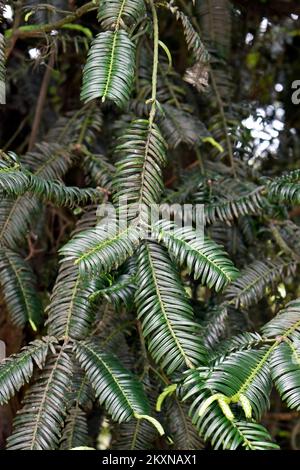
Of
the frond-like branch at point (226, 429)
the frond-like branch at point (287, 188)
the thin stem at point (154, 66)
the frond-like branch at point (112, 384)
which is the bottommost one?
the frond-like branch at point (226, 429)

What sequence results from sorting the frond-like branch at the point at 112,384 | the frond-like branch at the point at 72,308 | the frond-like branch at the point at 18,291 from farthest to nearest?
the frond-like branch at the point at 18,291 < the frond-like branch at the point at 72,308 < the frond-like branch at the point at 112,384

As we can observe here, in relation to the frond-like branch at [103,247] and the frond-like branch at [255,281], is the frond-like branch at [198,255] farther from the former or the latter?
the frond-like branch at [255,281]

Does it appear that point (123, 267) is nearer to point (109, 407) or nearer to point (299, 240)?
point (109, 407)

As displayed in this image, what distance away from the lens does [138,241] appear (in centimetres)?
76

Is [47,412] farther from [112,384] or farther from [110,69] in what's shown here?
[110,69]

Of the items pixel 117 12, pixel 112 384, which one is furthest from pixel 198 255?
pixel 117 12

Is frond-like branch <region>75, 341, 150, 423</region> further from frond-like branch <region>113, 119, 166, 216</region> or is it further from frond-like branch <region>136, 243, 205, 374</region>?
frond-like branch <region>113, 119, 166, 216</region>

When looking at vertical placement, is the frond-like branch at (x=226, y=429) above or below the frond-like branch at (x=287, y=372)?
below

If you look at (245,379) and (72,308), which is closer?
(245,379)

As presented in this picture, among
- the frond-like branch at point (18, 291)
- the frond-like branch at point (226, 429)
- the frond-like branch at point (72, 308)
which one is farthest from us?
the frond-like branch at point (18, 291)

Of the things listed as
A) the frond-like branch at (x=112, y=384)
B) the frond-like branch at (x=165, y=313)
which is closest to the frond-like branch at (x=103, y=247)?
the frond-like branch at (x=165, y=313)

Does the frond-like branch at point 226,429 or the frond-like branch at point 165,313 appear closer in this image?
the frond-like branch at point 226,429

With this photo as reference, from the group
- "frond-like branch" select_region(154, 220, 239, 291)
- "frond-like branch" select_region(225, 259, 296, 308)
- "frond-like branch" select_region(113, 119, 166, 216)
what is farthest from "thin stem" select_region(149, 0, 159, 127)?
"frond-like branch" select_region(225, 259, 296, 308)
